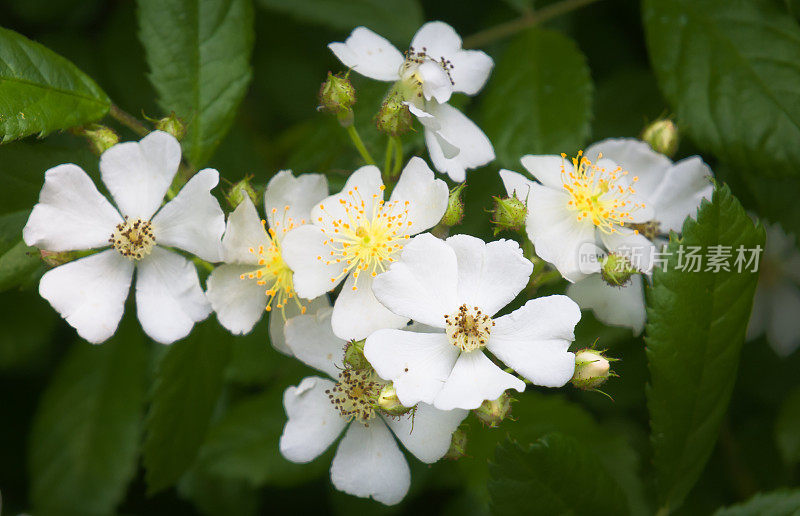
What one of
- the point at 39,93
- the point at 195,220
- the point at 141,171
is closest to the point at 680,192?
the point at 195,220

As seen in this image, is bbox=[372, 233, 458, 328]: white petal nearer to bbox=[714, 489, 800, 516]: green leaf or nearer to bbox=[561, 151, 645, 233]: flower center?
bbox=[561, 151, 645, 233]: flower center

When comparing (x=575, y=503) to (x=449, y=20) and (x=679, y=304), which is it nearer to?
(x=679, y=304)

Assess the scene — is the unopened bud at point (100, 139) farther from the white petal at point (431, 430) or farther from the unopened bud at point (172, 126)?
the white petal at point (431, 430)

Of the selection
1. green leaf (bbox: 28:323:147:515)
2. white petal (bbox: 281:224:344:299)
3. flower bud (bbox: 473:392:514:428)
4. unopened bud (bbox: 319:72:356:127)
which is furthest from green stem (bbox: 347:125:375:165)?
green leaf (bbox: 28:323:147:515)

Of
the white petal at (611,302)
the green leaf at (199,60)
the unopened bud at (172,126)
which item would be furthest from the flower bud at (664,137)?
the unopened bud at (172,126)

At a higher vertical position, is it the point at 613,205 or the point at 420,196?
the point at 420,196

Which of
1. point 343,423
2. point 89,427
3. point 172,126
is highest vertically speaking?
point 172,126


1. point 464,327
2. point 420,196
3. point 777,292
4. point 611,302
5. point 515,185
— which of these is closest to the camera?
point 464,327

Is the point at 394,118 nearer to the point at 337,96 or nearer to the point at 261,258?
the point at 337,96
